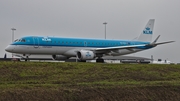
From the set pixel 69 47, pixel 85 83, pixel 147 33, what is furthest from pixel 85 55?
pixel 85 83

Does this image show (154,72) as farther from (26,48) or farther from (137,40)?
(137,40)

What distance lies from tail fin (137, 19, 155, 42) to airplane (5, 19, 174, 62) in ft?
10.4

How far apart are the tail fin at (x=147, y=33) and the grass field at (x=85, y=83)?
21523 millimetres

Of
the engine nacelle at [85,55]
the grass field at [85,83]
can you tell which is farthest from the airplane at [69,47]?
the grass field at [85,83]

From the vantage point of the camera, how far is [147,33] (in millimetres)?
50656

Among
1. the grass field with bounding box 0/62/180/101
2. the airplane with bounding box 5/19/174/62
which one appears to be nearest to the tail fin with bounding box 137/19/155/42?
the airplane with bounding box 5/19/174/62

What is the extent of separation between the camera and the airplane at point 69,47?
37.6 m

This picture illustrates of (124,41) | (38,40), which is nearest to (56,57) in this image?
(38,40)

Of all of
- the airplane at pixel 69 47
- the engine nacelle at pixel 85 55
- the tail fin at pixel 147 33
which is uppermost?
the tail fin at pixel 147 33

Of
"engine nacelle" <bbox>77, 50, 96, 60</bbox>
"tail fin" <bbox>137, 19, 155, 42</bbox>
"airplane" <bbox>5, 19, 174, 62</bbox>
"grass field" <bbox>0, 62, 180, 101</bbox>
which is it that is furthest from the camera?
"tail fin" <bbox>137, 19, 155, 42</bbox>

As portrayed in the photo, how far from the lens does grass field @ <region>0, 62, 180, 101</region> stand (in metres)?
16.6

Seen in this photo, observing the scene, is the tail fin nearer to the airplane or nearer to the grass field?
the airplane

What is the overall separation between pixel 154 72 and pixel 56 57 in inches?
723

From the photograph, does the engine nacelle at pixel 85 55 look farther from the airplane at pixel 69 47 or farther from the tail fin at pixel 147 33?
the tail fin at pixel 147 33
